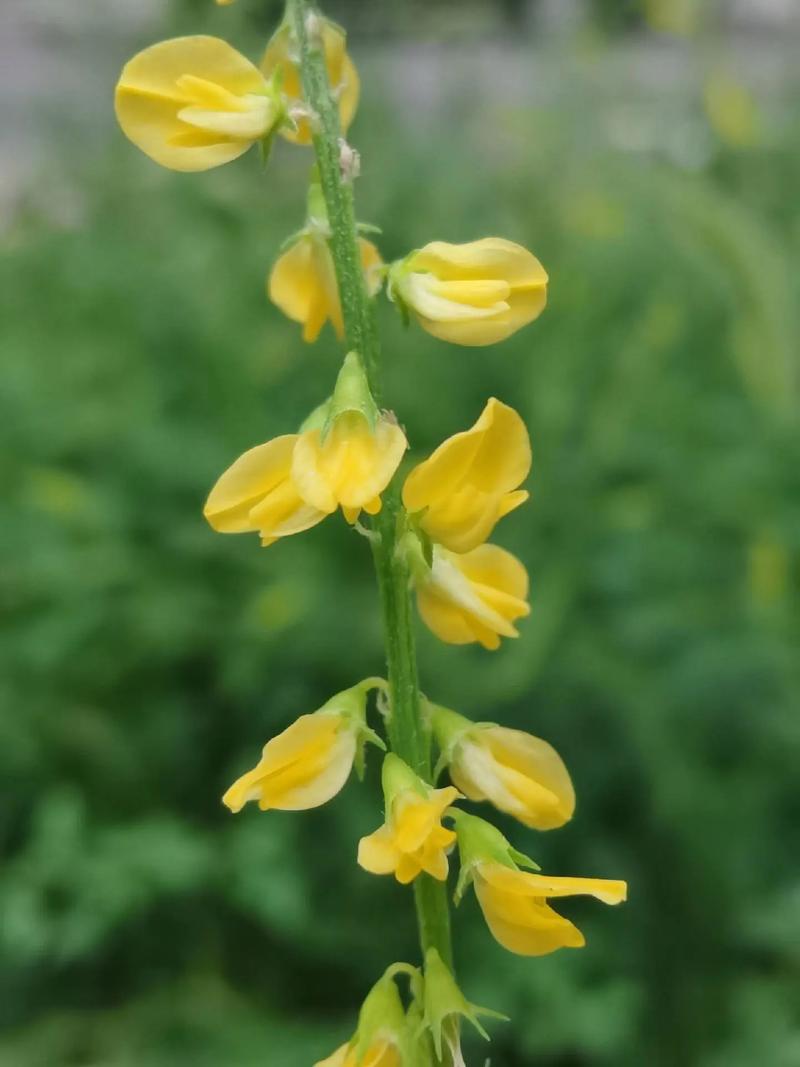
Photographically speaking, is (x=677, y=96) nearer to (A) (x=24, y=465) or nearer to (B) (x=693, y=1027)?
(A) (x=24, y=465)

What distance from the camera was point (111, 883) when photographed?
76.5 inches

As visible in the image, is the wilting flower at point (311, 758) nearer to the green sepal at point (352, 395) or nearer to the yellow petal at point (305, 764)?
the yellow petal at point (305, 764)

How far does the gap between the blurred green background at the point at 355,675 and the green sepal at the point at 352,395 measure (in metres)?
1.39

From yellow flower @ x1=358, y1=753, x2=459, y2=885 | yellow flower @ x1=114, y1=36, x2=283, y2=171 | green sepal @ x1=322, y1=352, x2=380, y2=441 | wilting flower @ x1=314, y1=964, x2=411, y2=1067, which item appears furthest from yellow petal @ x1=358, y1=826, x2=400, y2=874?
yellow flower @ x1=114, y1=36, x2=283, y2=171

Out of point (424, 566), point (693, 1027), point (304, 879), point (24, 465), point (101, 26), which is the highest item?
point (424, 566)

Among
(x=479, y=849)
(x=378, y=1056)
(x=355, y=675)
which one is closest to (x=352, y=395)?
(x=479, y=849)

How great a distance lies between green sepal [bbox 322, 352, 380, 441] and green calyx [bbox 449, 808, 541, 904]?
0.75ft

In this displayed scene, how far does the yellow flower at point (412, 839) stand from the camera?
2.05 feet

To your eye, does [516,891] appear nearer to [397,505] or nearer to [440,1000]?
[440,1000]

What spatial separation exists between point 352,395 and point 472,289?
0.36ft

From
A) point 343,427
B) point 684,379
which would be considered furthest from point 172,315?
point 343,427

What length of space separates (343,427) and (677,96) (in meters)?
5.30

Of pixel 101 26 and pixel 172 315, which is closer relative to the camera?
pixel 172 315

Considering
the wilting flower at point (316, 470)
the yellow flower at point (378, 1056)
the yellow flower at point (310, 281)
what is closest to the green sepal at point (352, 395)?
the wilting flower at point (316, 470)
